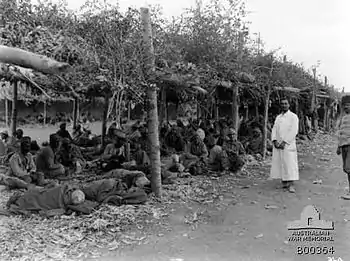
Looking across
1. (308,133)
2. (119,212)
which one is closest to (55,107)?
(308,133)

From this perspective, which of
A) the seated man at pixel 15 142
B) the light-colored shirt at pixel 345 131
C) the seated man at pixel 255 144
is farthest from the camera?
the seated man at pixel 255 144

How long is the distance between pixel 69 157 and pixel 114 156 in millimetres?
975

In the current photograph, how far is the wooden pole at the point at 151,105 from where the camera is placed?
5711mm

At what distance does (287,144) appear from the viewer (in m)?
7.00

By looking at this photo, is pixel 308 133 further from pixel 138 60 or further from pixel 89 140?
pixel 138 60

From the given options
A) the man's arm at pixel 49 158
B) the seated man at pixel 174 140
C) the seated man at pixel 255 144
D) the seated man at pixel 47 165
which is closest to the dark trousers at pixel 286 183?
the seated man at pixel 174 140

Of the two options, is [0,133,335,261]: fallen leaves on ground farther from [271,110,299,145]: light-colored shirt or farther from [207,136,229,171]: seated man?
[207,136,229,171]: seated man

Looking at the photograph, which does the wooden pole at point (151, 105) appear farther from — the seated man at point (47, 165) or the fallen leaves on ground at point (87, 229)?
the seated man at point (47, 165)

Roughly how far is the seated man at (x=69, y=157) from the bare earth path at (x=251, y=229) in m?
3.16

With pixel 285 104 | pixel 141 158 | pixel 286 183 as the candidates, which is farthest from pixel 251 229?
pixel 141 158

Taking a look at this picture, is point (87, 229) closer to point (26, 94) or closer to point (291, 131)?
point (291, 131)

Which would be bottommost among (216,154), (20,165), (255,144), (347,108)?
(20,165)

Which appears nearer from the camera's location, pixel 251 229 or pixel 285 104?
pixel 251 229

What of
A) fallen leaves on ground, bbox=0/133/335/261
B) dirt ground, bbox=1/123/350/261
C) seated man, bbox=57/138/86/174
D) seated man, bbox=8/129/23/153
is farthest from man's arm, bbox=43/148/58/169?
dirt ground, bbox=1/123/350/261
